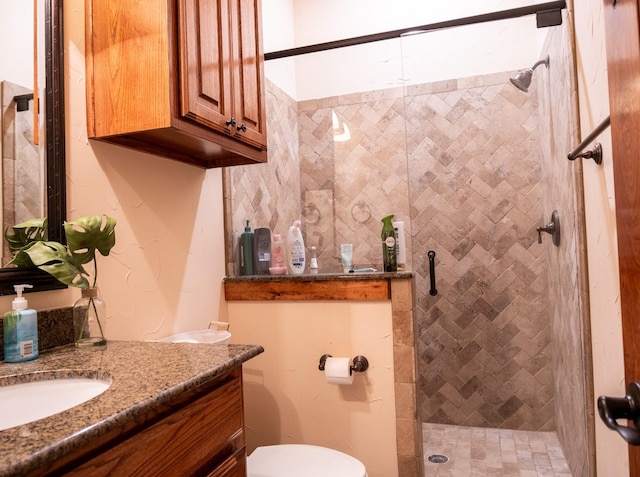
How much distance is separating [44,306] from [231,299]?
3.12 feet

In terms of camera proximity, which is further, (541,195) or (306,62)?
(306,62)

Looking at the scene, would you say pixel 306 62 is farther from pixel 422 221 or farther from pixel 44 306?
pixel 44 306

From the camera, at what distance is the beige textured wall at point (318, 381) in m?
1.88

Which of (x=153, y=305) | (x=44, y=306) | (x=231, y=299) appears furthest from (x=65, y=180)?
(x=231, y=299)

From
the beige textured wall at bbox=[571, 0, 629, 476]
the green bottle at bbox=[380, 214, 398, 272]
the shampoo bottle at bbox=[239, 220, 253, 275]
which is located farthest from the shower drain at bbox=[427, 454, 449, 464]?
the shampoo bottle at bbox=[239, 220, 253, 275]

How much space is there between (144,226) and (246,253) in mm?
658

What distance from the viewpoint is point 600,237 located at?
1597 millimetres

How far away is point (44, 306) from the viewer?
1.24 m

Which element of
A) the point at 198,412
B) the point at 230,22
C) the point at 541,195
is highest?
the point at 230,22

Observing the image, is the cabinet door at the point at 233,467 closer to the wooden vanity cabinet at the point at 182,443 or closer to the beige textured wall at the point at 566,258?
the wooden vanity cabinet at the point at 182,443

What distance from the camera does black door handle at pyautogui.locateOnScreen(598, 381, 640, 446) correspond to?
629 mm

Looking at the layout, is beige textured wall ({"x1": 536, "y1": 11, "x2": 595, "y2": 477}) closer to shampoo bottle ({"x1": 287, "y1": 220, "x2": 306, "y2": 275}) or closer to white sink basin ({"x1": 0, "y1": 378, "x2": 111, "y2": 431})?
shampoo bottle ({"x1": 287, "y1": 220, "x2": 306, "y2": 275})

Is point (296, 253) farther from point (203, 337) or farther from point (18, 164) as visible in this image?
point (18, 164)

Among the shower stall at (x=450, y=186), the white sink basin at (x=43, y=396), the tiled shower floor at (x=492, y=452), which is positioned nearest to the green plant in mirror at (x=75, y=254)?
the white sink basin at (x=43, y=396)
